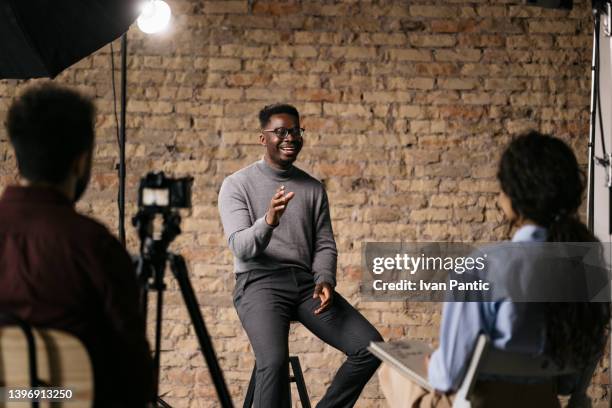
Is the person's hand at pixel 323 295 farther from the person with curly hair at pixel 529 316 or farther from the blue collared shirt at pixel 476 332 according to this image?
the blue collared shirt at pixel 476 332

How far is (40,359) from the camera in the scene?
1.54 meters

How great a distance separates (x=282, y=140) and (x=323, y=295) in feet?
2.19

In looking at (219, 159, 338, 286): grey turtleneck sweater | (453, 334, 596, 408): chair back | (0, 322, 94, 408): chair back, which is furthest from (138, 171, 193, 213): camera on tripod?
(219, 159, 338, 286): grey turtleneck sweater

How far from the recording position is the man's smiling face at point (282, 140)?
11.2 ft

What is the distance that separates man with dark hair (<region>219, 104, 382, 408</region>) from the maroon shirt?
4.22ft

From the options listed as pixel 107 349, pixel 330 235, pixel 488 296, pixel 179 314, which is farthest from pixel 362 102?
pixel 107 349

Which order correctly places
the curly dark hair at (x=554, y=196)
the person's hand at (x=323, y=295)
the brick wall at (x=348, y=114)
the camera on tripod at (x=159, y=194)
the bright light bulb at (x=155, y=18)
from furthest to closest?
1. the brick wall at (x=348, y=114)
2. the bright light bulb at (x=155, y=18)
3. the person's hand at (x=323, y=295)
4. the camera on tripod at (x=159, y=194)
5. the curly dark hair at (x=554, y=196)

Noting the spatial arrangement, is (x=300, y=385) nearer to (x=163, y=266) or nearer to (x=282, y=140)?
(x=282, y=140)

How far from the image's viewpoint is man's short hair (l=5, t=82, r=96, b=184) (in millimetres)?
1752

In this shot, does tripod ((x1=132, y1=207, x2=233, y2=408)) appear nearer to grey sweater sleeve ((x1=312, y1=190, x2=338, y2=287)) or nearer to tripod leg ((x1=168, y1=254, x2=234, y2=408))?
tripod leg ((x1=168, y1=254, x2=234, y2=408))

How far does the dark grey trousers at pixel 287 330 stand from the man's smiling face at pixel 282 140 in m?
0.48

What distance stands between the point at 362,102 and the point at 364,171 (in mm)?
369

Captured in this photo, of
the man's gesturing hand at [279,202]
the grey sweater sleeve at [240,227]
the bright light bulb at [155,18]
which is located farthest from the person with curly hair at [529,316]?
the bright light bulb at [155,18]

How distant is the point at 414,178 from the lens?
14.4 ft
